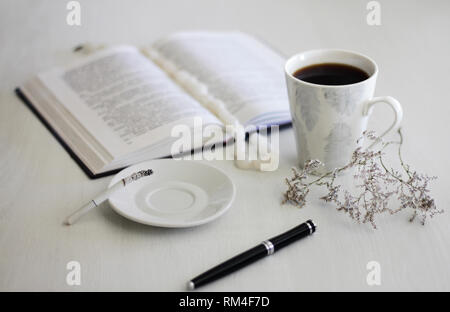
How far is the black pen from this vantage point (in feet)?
1.95

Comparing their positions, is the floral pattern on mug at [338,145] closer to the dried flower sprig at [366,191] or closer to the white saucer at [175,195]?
the dried flower sprig at [366,191]

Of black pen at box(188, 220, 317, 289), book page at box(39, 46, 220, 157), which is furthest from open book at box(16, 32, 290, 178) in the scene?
black pen at box(188, 220, 317, 289)

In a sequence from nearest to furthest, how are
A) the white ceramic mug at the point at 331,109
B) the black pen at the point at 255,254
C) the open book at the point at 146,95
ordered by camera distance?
the black pen at the point at 255,254
the white ceramic mug at the point at 331,109
the open book at the point at 146,95

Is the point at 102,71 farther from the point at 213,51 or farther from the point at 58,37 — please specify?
the point at 58,37

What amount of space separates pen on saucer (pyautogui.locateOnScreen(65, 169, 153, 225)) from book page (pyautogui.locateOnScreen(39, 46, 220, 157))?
0.10m

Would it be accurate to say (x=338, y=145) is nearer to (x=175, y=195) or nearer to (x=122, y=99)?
(x=175, y=195)

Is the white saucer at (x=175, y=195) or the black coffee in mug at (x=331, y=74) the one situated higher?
the black coffee in mug at (x=331, y=74)

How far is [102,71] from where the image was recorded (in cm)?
99

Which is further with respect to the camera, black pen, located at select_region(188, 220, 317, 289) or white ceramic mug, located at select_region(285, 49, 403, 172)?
white ceramic mug, located at select_region(285, 49, 403, 172)

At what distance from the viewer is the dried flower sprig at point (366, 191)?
0.67 meters

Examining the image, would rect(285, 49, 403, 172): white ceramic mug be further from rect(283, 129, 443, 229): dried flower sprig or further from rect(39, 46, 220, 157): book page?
rect(39, 46, 220, 157): book page

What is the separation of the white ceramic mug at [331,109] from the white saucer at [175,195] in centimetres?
13

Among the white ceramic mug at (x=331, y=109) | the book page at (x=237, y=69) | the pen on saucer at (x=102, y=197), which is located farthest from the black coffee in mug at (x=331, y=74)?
the pen on saucer at (x=102, y=197)
